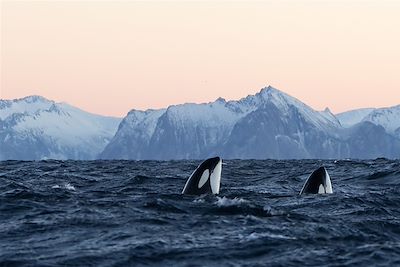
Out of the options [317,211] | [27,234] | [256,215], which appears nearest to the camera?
[27,234]

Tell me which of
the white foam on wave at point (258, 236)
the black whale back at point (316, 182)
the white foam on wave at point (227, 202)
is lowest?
the white foam on wave at point (258, 236)

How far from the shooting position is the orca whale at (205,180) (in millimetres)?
22859

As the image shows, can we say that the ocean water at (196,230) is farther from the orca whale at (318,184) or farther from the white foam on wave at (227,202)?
the orca whale at (318,184)

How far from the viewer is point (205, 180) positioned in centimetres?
2294

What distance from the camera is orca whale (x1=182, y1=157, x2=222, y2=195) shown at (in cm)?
2286

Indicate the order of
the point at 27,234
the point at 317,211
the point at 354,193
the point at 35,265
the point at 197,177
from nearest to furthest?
the point at 35,265
the point at 27,234
the point at 317,211
the point at 197,177
the point at 354,193

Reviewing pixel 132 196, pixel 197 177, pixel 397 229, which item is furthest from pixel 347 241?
pixel 132 196

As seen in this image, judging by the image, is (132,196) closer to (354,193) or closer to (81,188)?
(81,188)

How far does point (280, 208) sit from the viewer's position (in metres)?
20.6

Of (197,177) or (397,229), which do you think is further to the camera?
(197,177)

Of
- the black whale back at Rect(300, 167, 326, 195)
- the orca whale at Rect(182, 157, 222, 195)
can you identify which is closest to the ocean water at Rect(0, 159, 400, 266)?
the black whale back at Rect(300, 167, 326, 195)

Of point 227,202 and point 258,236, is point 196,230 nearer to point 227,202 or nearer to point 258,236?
point 258,236

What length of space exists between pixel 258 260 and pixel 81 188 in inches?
644

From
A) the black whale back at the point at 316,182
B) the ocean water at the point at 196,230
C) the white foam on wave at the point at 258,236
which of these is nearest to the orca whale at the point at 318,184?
the black whale back at the point at 316,182
